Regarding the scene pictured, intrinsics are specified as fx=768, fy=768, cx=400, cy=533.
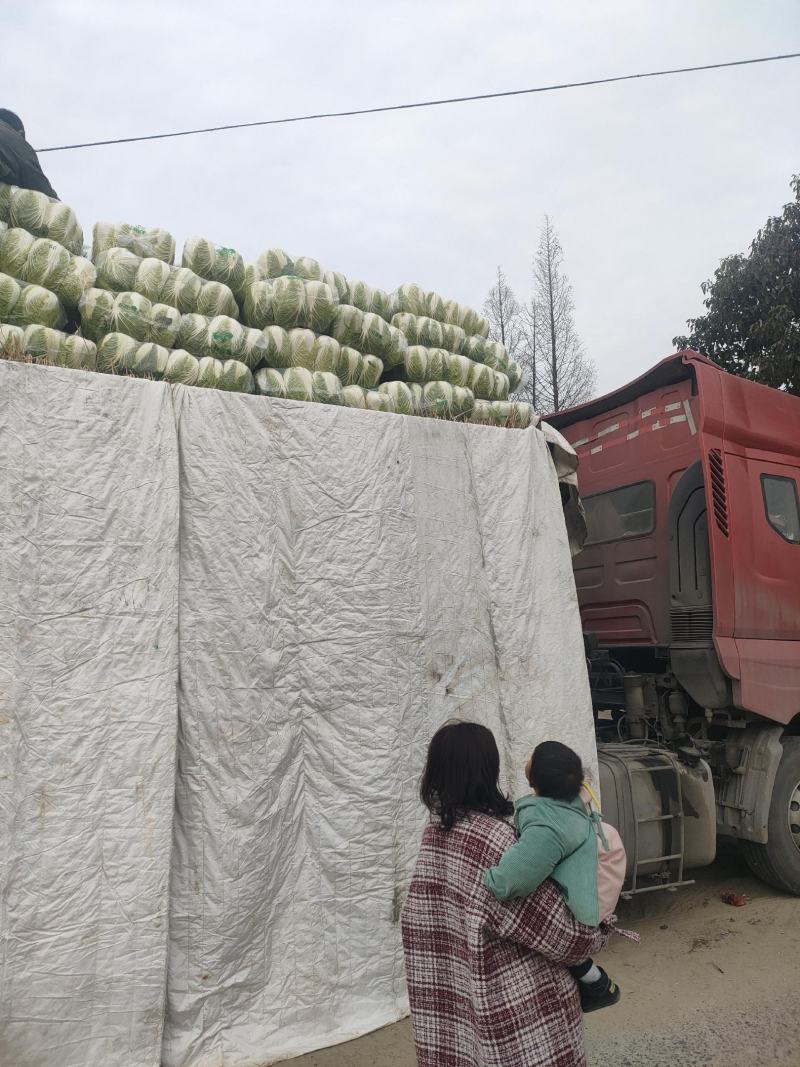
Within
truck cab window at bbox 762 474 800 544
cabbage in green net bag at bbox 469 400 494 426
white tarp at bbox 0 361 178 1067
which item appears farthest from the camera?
truck cab window at bbox 762 474 800 544

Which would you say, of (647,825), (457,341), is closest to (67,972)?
(647,825)

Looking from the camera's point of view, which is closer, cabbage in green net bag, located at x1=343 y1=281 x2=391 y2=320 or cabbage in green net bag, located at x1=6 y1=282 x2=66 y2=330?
cabbage in green net bag, located at x1=6 y1=282 x2=66 y2=330

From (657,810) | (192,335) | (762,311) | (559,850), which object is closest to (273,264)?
(192,335)

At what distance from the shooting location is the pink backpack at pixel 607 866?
7.00 ft

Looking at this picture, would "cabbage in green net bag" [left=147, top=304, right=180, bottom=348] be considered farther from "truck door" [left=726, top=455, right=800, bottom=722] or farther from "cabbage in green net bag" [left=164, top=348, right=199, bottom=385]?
"truck door" [left=726, top=455, right=800, bottom=722]

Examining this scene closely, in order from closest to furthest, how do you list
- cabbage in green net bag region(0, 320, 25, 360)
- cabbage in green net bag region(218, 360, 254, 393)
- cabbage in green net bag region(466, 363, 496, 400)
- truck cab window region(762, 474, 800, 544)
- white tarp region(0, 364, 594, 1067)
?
white tarp region(0, 364, 594, 1067) → cabbage in green net bag region(0, 320, 25, 360) → cabbage in green net bag region(218, 360, 254, 393) → cabbage in green net bag region(466, 363, 496, 400) → truck cab window region(762, 474, 800, 544)

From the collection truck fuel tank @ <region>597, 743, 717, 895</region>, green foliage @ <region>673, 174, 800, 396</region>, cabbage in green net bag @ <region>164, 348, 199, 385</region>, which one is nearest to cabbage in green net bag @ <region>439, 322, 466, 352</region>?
cabbage in green net bag @ <region>164, 348, 199, 385</region>

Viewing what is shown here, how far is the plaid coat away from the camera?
1.96 m

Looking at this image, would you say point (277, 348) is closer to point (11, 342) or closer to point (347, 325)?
point (347, 325)

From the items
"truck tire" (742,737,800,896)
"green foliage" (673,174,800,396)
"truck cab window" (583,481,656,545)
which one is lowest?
"truck tire" (742,737,800,896)

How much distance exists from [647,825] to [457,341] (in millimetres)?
3176

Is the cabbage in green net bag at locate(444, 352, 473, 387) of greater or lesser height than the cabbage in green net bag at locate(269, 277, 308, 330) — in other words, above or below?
below

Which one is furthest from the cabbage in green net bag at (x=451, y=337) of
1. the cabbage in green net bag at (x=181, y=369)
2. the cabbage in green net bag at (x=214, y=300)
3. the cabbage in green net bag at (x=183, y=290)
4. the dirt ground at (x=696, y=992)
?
the dirt ground at (x=696, y=992)

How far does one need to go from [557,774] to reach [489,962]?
506mm
